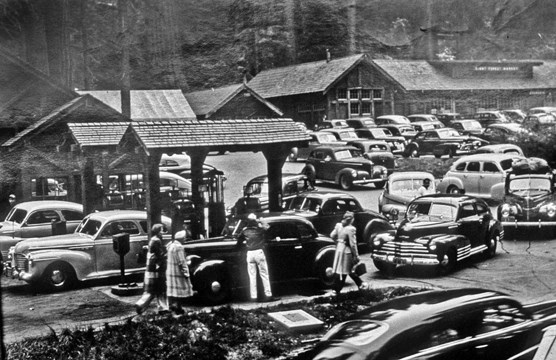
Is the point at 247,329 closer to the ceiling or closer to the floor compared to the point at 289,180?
closer to the floor

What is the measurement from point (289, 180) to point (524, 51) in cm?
279

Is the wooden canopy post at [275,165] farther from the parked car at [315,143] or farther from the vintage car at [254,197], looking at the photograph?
the parked car at [315,143]

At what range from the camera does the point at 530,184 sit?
7.78m

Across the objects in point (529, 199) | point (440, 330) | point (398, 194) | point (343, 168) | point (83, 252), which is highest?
point (343, 168)

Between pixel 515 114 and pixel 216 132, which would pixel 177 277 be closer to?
pixel 216 132

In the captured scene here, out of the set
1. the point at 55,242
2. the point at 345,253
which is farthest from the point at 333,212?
the point at 55,242

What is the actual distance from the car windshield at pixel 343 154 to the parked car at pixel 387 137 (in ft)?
0.85

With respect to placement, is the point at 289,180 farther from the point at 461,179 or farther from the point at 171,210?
the point at 461,179

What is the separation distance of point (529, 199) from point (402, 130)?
Result: 1602 mm

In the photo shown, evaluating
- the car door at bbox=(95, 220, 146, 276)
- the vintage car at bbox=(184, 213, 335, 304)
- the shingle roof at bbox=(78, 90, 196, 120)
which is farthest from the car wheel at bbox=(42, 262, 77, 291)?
the shingle roof at bbox=(78, 90, 196, 120)

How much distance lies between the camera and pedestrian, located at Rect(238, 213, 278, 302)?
21.6 feet

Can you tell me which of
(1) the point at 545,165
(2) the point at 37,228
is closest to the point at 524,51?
(1) the point at 545,165

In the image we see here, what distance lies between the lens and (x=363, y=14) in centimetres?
696

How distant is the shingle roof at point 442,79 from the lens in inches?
277
